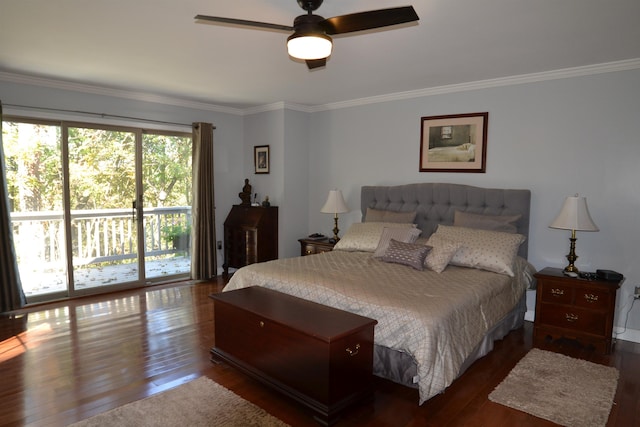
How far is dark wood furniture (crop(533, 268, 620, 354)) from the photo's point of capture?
3188 millimetres

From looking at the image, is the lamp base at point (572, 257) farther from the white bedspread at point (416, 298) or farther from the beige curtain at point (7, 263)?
the beige curtain at point (7, 263)

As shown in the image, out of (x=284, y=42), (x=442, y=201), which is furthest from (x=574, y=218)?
(x=284, y=42)

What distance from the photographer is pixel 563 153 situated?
371 cm

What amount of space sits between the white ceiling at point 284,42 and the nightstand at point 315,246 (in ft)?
6.16

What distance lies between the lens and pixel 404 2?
2.30m

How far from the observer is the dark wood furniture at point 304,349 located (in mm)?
2230

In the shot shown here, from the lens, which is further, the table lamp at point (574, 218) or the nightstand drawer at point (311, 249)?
the nightstand drawer at point (311, 249)

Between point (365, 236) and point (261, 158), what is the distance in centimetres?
227

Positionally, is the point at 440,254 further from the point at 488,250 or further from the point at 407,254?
the point at 488,250

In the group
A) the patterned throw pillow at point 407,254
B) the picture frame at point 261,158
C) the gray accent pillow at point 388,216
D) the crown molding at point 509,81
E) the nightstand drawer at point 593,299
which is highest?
the crown molding at point 509,81

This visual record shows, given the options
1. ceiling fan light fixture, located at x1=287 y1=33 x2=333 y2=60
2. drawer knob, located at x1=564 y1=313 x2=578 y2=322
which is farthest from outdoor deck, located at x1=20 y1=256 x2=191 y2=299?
drawer knob, located at x1=564 y1=313 x2=578 y2=322

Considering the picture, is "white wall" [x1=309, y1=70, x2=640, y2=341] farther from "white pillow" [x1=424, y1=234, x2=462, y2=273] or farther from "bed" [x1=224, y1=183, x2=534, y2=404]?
"white pillow" [x1=424, y1=234, x2=462, y2=273]

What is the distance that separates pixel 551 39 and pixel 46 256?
536 cm

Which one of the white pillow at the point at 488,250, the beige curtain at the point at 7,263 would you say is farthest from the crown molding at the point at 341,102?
the white pillow at the point at 488,250
